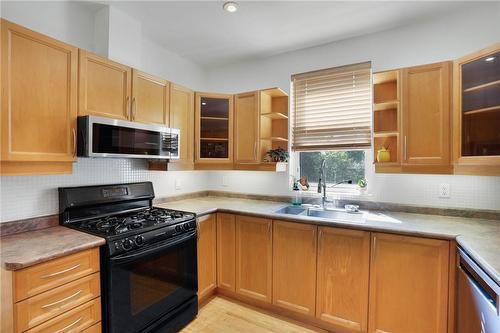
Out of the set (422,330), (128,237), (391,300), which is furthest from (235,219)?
(422,330)

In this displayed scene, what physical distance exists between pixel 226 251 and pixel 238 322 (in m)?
0.61

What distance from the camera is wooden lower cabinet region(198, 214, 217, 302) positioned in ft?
7.47

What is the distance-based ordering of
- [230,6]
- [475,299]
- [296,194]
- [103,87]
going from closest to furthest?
1. [475,299]
2. [103,87]
3. [230,6]
4. [296,194]

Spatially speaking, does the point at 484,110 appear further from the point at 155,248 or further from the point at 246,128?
the point at 155,248

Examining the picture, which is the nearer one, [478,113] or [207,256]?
[478,113]

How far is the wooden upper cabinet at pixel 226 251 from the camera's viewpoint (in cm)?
240

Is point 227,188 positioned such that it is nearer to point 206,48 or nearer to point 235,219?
point 235,219

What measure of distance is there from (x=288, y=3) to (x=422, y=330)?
100 inches

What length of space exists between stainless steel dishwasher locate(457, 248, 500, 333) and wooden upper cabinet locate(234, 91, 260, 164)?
5.90ft

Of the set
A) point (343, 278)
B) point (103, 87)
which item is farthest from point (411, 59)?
point (103, 87)

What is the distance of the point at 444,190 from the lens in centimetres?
211

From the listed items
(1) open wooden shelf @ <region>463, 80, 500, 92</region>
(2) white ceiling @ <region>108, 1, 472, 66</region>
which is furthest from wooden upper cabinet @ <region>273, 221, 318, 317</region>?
(2) white ceiling @ <region>108, 1, 472, 66</region>

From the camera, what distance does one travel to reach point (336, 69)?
258cm

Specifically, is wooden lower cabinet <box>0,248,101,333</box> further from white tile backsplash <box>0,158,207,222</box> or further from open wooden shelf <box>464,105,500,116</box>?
open wooden shelf <box>464,105,500,116</box>
